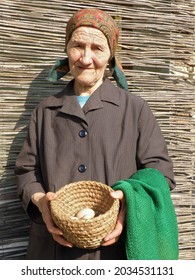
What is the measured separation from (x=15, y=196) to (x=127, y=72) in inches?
38.1

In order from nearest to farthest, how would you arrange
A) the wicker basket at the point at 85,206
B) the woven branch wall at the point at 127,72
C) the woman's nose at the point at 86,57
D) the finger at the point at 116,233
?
the wicker basket at the point at 85,206
the finger at the point at 116,233
the woman's nose at the point at 86,57
the woven branch wall at the point at 127,72

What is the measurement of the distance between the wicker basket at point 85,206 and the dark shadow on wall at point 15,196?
686 millimetres

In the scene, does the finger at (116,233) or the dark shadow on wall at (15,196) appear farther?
the dark shadow on wall at (15,196)

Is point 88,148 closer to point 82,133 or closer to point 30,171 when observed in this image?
point 82,133

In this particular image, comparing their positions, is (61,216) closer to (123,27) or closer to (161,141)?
(161,141)

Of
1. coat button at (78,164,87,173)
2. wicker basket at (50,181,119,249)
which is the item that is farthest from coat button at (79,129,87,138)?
wicker basket at (50,181,119,249)

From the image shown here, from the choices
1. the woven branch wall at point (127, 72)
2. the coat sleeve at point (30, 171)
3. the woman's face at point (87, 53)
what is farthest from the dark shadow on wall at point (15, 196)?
the woman's face at point (87, 53)

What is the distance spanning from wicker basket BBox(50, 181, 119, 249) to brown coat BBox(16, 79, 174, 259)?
0.11 metres

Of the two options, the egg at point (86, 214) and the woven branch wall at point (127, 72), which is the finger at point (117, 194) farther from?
→ the woven branch wall at point (127, 72)

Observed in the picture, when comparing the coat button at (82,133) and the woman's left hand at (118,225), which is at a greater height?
the coat button at (82,133)

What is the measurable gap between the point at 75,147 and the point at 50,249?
492 millimetres

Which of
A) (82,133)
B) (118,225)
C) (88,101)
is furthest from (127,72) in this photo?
(118,225)

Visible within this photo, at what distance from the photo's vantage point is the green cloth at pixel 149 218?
5.71ft

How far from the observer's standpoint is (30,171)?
79.0 inches
